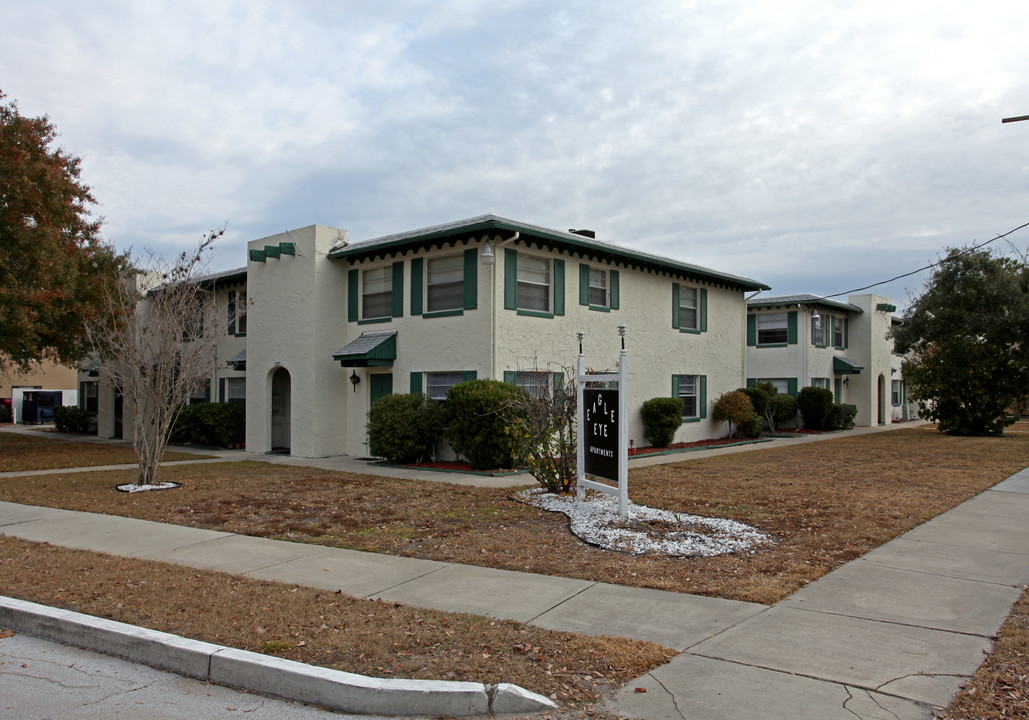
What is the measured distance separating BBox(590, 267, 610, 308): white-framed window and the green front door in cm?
530

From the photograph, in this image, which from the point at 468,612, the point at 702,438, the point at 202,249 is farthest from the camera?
the point at 702,438

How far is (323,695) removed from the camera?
4.38m

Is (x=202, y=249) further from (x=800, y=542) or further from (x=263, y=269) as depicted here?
(x=800, y=542)

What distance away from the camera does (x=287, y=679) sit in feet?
14.8

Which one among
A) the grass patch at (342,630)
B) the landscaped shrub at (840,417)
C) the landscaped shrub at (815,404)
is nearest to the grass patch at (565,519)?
the grass patch at (342,630)

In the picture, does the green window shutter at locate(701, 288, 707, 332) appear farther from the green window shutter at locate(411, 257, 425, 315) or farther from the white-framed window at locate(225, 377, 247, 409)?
the white-framed window at locate(225, 377, 247, 409)

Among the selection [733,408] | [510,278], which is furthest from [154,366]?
[733,408]

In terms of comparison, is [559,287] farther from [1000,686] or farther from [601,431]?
[1000,686]

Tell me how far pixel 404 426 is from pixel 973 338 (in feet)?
62.2

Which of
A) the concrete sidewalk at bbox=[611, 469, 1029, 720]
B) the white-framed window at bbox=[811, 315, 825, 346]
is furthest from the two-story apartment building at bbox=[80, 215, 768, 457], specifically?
the concrete sidewalk at bbox=[611, 469, 1029, 720]

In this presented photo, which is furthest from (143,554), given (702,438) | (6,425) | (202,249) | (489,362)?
(6,425)

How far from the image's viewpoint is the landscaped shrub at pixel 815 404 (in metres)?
27.7

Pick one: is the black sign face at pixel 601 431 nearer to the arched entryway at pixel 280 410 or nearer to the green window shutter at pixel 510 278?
the green window shutter at pixel 510 278

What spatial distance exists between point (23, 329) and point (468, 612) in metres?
15.1
